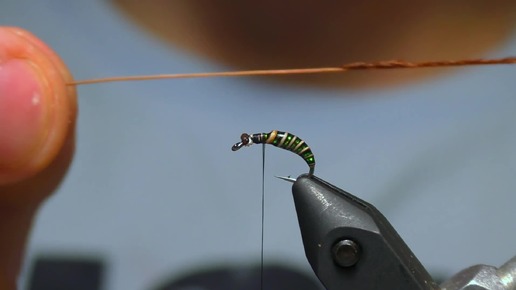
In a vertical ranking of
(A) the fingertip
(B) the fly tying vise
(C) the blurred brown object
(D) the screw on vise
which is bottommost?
(D) the screw on vise

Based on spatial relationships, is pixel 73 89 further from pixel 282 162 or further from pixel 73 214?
pixel 282 162

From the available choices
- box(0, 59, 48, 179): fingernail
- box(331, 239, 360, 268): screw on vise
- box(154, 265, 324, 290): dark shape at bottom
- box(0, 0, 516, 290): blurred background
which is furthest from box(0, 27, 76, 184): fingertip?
box(331, 239, 360, 268): screw on vise

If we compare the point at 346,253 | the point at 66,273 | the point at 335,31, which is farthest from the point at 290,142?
the point at 66,273

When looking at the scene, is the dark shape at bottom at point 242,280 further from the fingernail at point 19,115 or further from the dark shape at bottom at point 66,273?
the fingernail at point 19,115

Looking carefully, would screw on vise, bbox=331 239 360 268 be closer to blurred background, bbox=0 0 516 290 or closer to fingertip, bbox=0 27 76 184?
blurred background, bbox=0 0 516 290

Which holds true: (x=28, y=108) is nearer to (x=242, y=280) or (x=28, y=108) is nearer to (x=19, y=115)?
(x=19, y=115)

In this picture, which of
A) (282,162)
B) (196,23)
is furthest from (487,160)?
(196,23)
